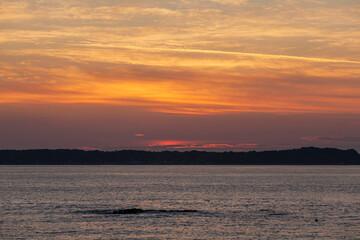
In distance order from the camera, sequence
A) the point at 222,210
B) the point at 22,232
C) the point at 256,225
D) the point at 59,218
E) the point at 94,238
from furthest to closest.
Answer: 1. the point at 222,210
2. the point at 59,218
3. the point at 256,225
4. the point at 22,232
5. the point at 94,238

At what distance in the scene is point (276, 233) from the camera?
77.8 metres

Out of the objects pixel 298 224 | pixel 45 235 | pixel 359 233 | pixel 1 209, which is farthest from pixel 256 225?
pixel 1 209

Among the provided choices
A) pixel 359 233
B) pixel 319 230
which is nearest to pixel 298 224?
pixel 319 230

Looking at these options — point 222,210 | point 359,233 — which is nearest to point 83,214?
point 222,210

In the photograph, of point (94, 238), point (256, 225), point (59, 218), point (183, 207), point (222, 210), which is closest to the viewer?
point (94, 238)

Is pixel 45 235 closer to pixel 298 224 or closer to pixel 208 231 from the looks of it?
pixel 208 231

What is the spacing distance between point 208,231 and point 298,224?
16.5 metres

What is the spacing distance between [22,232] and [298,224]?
4306cm

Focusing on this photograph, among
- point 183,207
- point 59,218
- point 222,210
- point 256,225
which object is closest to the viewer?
point 256,225

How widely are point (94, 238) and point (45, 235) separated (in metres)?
7.65

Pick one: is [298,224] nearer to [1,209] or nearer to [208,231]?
[208,231]

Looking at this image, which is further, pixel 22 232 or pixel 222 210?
pixel 222 210

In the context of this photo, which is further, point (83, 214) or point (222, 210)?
point (222, 210)

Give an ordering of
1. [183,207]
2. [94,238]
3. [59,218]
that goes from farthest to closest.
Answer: [183,207] → [59,218] → [94,238]
